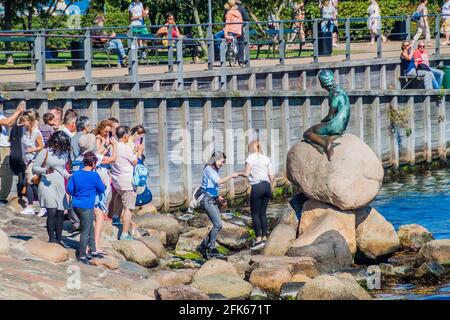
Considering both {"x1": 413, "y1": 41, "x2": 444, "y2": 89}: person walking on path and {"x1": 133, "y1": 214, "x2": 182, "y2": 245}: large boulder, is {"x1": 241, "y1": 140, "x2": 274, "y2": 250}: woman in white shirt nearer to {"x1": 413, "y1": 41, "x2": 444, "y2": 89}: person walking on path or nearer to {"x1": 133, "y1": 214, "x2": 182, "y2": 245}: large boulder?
{"x1": 133, "y1": 214, "x2": 182, "y2": 245}: large boulder

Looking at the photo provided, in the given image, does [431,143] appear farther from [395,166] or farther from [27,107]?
[27,107]

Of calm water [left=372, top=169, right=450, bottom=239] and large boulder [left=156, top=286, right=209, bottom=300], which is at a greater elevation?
large boulder [left=156, top=286, right=209, bottom=300]

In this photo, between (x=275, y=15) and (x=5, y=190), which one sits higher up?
(x=275, y=15)

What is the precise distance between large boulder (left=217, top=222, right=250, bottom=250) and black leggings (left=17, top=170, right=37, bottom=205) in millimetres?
3481

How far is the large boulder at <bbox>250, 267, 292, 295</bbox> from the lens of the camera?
78.7 ft

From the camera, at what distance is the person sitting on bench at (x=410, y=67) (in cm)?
4119

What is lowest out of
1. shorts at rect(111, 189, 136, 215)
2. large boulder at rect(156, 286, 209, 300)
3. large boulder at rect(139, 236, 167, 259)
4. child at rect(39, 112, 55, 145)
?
large boulder at rect(156, 286, 209, 300)

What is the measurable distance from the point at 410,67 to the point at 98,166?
17.6 meters

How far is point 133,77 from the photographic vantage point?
3309 cm

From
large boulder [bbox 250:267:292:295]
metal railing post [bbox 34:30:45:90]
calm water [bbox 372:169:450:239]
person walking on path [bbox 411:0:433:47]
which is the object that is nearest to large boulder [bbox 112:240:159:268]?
large boulder [bbox 250:267:292:295]

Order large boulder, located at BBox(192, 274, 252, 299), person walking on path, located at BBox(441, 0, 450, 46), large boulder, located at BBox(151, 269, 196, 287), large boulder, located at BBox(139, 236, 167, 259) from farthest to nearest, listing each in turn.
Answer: person walking on path, located at BBox(441, 0, 450, 46) < large boulder, located at BBox(139, 236, 167, 259) < large boulder, located at BBox(151, 269, 196, 287) < large boulder, located at BBox(192, 274, 252, 299)

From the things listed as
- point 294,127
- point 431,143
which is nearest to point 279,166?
point 294,127

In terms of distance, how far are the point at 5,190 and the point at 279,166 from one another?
8727 mm

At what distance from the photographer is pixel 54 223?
24.0 meters
